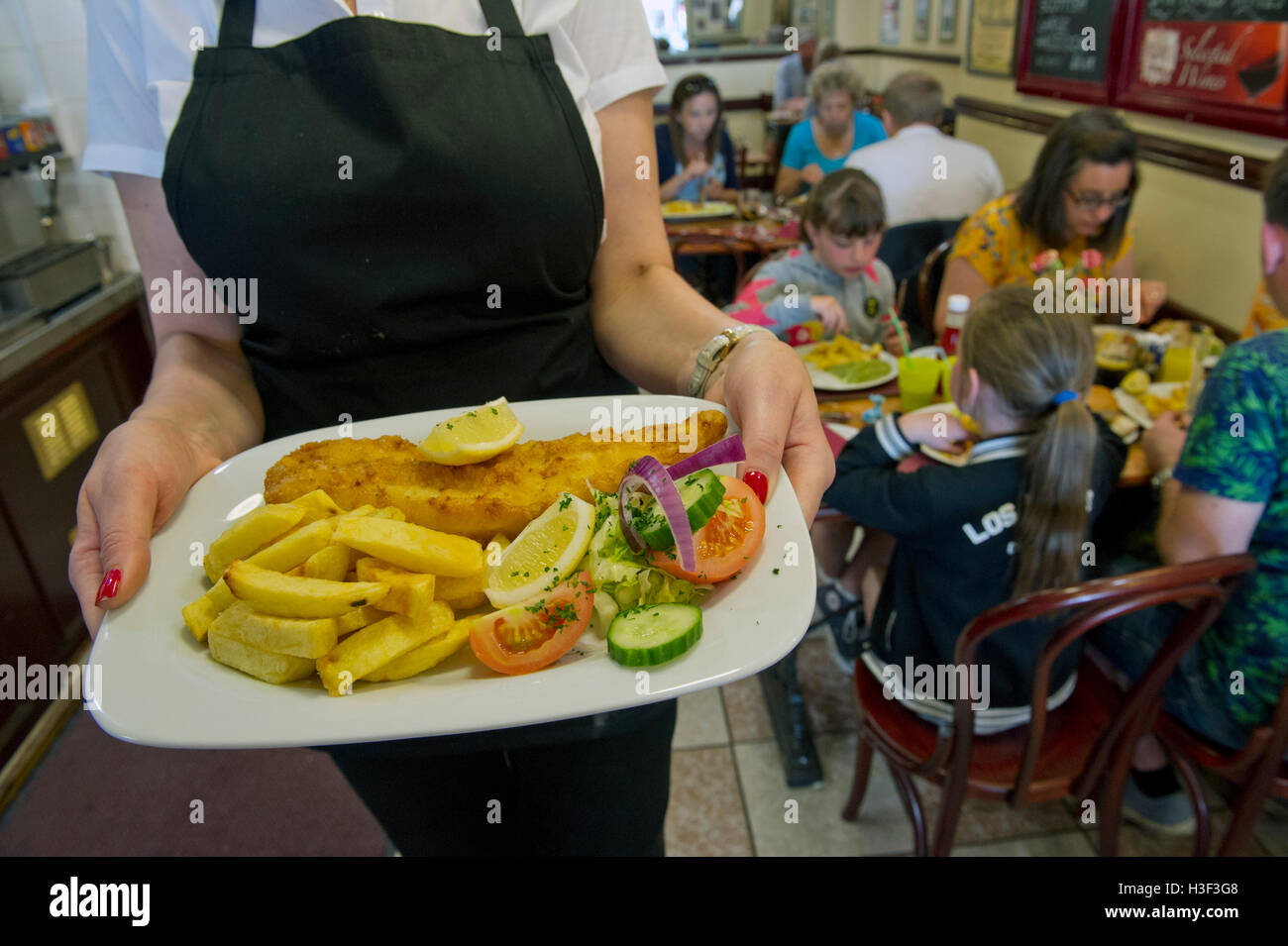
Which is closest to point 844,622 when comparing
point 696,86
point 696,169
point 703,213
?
point 703,213

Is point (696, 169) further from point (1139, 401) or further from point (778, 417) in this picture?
point (778, 417)

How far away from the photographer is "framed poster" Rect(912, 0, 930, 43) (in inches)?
298

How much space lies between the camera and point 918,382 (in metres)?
2.66

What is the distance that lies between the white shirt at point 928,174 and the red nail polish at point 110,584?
4564 millimetres

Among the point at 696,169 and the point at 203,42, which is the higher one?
the point at 203,42

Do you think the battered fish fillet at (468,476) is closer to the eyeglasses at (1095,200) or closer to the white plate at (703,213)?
the eyeglasses at (1095,200)

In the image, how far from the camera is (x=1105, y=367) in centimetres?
283

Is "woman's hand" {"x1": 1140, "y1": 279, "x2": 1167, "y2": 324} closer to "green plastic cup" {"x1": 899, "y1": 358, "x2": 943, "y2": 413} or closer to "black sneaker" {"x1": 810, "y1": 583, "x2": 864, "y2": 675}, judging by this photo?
"green plastic cup" {"x1": 899, "y1": 358, "x2": 943, "y2": 413}

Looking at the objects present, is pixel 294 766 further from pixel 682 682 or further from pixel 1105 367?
pixel 1105 367

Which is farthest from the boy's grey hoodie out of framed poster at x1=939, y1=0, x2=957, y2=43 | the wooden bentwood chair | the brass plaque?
framed poster at x1=939, y1=0, x2=957, y2=43

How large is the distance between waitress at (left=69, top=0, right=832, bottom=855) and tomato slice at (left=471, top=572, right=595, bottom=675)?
24 cm

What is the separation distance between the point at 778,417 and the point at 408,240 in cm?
71
